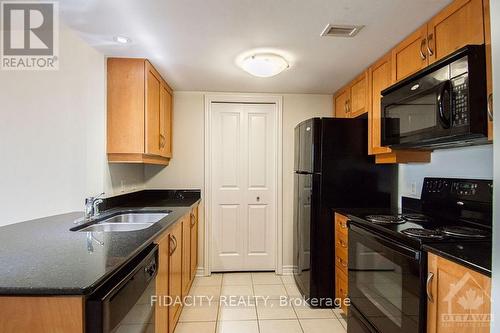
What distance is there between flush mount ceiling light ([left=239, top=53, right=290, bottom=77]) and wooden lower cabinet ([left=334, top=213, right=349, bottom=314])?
135cm

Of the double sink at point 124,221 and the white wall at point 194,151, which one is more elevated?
the white wall at point 194,151

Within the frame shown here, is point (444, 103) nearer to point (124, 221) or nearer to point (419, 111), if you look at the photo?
point (419, 111)

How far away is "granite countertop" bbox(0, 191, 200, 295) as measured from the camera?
852 mm

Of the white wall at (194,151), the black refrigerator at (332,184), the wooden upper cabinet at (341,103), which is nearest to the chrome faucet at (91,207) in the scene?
the white wall at (194,151)

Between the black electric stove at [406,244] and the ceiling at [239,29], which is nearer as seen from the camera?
the black electric stove at [406,244]

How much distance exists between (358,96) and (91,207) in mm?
2482

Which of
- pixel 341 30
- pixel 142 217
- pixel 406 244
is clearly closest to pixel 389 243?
pixel 406 244

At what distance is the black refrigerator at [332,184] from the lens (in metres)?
2.46

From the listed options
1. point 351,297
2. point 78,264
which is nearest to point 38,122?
point 78,264

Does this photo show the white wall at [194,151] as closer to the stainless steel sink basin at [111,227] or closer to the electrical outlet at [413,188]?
the stainless steel sink basin at [111,227]

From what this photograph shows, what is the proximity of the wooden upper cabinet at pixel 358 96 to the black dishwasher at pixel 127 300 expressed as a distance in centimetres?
216

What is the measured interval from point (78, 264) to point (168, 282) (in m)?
0.87

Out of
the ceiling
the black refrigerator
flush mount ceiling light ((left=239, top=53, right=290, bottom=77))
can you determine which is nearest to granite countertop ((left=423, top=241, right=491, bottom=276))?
the black refrigerator

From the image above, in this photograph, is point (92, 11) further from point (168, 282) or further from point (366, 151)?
point (366, 151)
